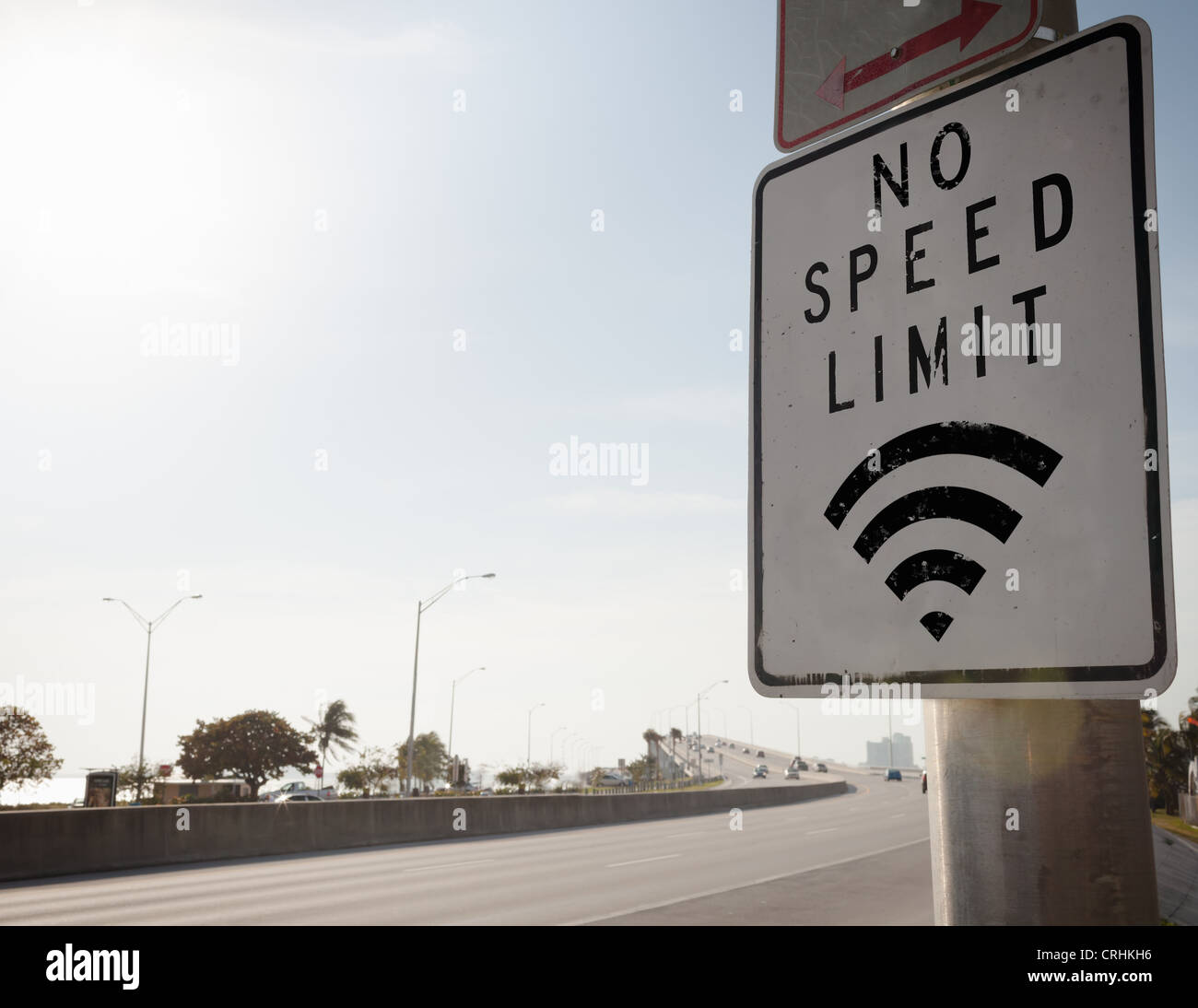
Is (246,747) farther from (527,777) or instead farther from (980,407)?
(980,407)

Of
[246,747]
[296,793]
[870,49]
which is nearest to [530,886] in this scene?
[870,49]

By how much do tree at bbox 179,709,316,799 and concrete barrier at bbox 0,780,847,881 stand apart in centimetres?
5456

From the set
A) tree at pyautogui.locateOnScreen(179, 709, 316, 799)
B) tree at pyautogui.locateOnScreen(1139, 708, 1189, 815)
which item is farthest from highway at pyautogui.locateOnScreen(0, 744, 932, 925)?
tree at pyautogui.locateOnScreen(179, 709, 316, 799)

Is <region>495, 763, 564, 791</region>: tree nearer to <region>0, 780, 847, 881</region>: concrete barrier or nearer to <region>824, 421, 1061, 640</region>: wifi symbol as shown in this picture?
<region>0, 780, 847, 881</region>: concrete barrier

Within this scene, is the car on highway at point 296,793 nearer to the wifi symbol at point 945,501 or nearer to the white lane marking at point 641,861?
the white lane marking at point 641,861

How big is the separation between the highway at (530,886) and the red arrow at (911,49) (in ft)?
39.6

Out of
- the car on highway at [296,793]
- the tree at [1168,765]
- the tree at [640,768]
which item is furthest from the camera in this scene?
the tree at [640,768]

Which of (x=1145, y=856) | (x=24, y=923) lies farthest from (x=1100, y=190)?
(x=24, y=923)

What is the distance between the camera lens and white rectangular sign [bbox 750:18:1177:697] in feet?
4.29

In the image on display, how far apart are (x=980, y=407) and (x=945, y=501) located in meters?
0.15

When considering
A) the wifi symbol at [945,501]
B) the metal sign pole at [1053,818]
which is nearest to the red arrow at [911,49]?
the wifi symbol at [945,501]

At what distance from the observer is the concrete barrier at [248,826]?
18348 mm

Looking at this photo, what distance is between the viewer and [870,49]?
1857 mm
